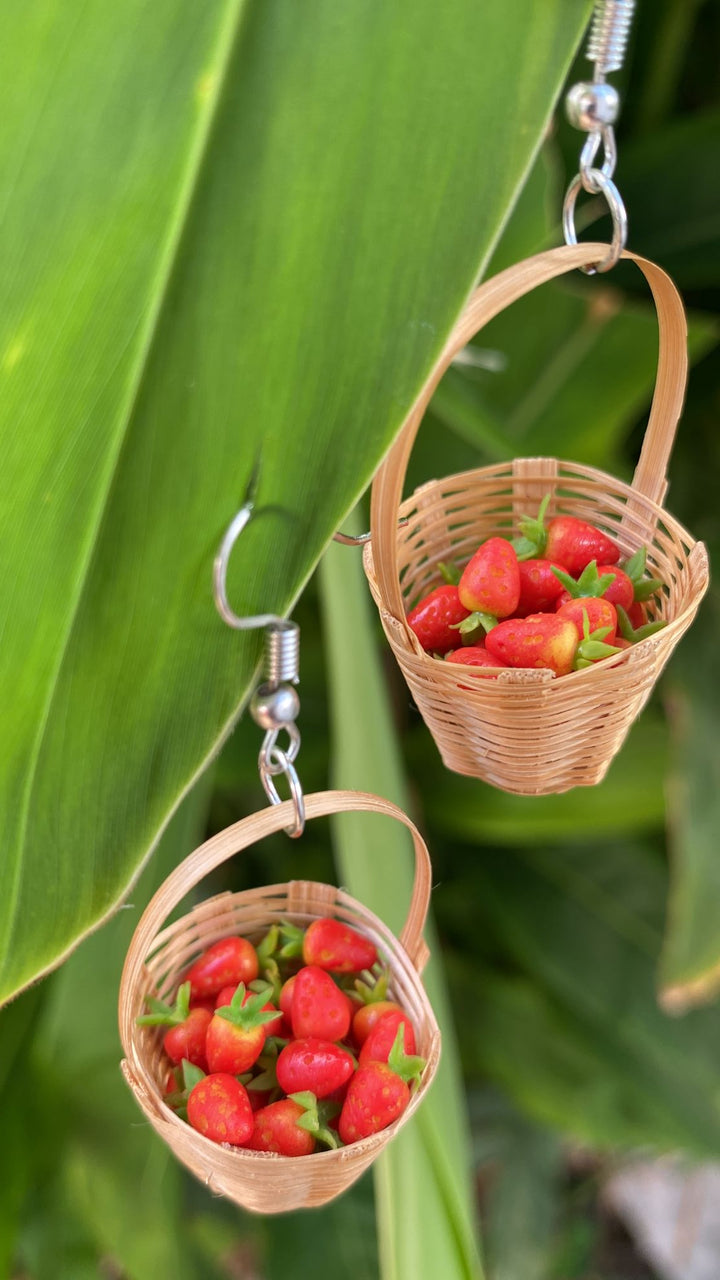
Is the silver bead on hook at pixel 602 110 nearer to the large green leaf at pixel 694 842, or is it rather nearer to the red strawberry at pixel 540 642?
the red strawberry at pixel 540 642

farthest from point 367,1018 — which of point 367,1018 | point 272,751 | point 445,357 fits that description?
point 445,357

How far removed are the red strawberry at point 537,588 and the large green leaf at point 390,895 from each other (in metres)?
0.13

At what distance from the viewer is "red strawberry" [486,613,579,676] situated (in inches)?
11.7

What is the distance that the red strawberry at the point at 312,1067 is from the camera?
0.30 meters

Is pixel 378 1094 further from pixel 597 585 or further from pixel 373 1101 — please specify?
pixel 597 585

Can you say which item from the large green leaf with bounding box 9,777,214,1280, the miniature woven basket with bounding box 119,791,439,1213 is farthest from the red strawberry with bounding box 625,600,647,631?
the large green leaf with bounding box 9,777,214,1280

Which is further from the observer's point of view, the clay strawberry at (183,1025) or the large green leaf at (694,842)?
the large green leaf at (694,842)

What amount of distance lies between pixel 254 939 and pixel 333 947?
0.04 metres

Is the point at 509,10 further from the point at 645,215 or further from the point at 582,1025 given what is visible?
the point at 582,1025

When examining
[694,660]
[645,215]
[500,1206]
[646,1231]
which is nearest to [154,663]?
[694,660]

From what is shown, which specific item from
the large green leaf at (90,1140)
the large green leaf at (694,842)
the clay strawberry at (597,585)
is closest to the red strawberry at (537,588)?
the clay strawberry at (597,585)

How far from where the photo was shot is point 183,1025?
324mm

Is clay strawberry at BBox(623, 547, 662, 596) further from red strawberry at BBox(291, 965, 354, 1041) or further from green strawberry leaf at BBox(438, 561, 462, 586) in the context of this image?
red strawberry at BBox(291, 965, 354, 1041)

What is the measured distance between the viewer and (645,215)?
77 cm
